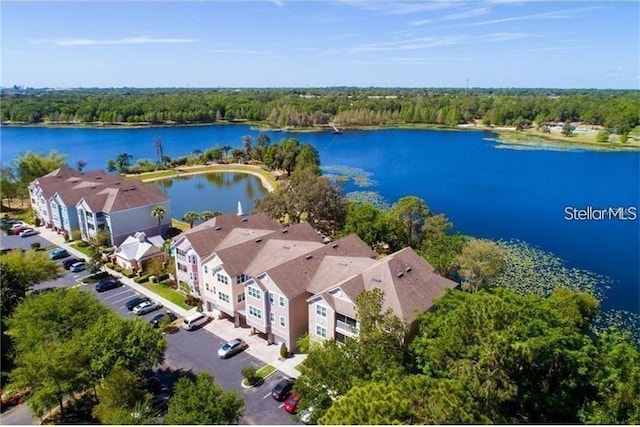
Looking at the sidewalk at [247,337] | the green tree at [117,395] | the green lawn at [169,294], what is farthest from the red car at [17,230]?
the green tree at [117,395]

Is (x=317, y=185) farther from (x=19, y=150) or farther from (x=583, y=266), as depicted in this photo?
(x=19, y=150)

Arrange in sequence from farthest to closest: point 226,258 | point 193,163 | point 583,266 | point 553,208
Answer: point 193,163, point 553,208, point 583,266, point 226,258

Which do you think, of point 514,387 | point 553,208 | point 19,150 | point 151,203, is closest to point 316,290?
point 514,387

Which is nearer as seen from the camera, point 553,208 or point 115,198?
point 115,198

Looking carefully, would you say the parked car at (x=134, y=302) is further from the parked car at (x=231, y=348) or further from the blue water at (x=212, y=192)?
the blue water at (x=212, y=192)

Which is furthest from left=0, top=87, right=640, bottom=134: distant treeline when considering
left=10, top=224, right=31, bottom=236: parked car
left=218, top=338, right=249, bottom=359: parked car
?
left=218, top=338, right=249, bottom=359: parked car
